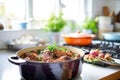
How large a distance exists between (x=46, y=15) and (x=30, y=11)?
267 millimetres

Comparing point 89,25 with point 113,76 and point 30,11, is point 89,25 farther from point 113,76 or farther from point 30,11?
point 113,76

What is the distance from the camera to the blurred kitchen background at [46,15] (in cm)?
184

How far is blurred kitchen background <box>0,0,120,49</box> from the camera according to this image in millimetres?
1837

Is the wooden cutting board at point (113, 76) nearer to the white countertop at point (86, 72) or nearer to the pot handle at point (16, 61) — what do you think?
the white countertop at point (86, 72)

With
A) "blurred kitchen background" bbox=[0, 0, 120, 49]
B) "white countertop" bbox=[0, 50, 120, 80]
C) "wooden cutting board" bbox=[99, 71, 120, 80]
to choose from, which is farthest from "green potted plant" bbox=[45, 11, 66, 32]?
"wooden cutting board" bbox=[99, 71, 120, 80]

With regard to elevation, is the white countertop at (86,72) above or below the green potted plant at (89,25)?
below

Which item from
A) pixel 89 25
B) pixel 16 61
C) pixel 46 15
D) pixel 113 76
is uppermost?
pixel 46 15

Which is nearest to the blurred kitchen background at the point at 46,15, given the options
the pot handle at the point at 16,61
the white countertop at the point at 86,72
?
the white countertop at the point at 86,72

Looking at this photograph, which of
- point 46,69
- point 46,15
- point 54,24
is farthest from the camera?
point 46,15

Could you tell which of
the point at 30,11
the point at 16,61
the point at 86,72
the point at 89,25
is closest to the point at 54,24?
the point at 30,11

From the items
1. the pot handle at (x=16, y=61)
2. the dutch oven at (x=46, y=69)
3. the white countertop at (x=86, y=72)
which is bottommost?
the white countertop at (x=86, y=72)

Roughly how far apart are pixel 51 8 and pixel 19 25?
18.7 inches

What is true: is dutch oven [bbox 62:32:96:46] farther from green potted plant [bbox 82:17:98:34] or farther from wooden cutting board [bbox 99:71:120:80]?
wooden cutting board [bbox 99:71:120:80]

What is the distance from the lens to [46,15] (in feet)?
7.10
